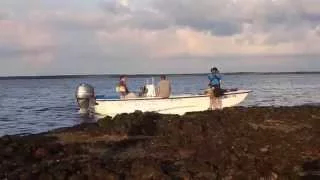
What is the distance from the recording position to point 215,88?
26578mm

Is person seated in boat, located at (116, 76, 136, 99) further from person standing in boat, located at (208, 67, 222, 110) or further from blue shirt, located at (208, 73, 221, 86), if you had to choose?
blue shirt, located at (208, 73, 221, 86)

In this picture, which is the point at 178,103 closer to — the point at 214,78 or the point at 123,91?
the point at 214,78

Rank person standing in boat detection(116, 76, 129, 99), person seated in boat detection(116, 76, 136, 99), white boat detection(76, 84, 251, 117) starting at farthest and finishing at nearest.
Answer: person standing in boat detection(116, 76, 129, 99), person seated in boat detection(116, 76, 136, 99), white boat detection(76, 84, 251, 117)

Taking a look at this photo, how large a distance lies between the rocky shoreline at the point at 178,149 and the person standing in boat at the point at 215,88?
4.24 metres

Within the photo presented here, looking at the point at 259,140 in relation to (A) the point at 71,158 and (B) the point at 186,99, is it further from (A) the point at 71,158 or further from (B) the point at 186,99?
(B) the point at 186,99

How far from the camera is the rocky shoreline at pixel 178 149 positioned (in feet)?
37.1

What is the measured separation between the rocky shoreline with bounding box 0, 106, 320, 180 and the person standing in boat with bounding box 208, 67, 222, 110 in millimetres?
4243

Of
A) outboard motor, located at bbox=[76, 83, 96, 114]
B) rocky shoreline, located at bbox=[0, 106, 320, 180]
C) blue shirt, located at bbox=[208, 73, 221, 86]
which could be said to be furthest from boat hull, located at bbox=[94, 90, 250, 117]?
rocky shoreline, located at bbox=[0, 106, 320, 180]

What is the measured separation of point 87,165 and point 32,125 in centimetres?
2003

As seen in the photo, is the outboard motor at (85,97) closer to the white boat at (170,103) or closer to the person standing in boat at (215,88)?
the white boat at (170,103)

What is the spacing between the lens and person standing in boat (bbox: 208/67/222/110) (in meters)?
25.6

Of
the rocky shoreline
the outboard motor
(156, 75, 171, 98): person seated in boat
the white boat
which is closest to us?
the rocky shoreline

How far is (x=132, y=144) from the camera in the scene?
15.8 metres

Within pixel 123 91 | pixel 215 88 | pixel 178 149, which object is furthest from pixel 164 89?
pixel 178 149
